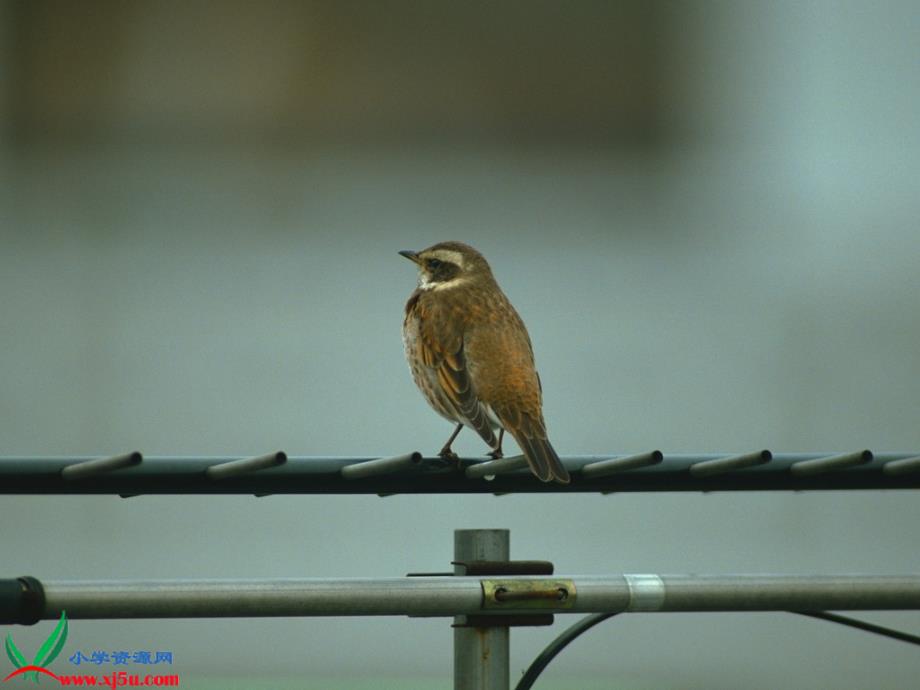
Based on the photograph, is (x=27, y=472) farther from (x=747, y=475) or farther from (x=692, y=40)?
(x=692, y=40)

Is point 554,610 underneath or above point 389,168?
underneath

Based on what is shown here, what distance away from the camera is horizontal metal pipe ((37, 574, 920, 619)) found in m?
1.80

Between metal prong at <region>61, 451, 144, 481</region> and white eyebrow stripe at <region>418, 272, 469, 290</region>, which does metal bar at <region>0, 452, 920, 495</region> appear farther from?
white eyebrow stripe at <region>418, 272, 469, 290</region>

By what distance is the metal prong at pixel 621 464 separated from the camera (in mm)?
2119

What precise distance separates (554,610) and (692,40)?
665cm

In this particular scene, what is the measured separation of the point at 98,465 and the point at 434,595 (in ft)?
1.64

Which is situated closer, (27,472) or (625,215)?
(27,472)

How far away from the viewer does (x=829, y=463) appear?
2.17 m

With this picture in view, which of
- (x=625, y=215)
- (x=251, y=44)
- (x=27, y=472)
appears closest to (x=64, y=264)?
(x=251, y=44)

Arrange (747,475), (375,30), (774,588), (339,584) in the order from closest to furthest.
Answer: (339,584) < (774,588) < (747,475) < (375,30)

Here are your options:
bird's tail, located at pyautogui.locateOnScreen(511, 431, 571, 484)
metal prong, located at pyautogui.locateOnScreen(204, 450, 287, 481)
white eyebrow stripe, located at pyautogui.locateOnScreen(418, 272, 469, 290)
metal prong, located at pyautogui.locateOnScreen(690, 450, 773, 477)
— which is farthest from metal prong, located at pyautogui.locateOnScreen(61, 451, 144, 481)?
white eyebrow stripe, located at pyautogui.locateOnScreen(418, 272, 469, 290)

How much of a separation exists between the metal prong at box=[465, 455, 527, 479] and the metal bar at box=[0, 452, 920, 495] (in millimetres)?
14

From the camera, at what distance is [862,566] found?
8109 mm

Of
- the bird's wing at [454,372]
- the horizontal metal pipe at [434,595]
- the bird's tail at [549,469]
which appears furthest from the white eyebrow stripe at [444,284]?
the horizontal metal pipe at [434,595]
